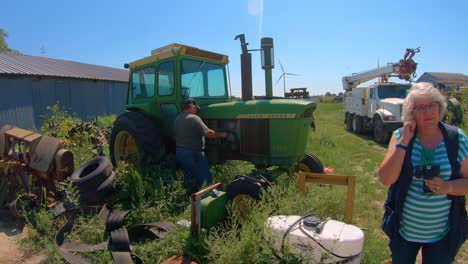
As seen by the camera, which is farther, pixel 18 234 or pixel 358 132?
pixel 358 132

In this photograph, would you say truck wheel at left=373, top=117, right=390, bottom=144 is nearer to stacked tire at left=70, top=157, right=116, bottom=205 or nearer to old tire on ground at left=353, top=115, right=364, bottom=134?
old tire on ground at left=353, top=115, right=364, bottom=134

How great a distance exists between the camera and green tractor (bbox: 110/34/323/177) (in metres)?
4.60

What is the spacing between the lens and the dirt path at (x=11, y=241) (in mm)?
3568

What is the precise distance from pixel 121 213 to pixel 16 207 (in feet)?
6.22

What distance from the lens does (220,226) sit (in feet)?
11.2

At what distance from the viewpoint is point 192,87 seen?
5.35m

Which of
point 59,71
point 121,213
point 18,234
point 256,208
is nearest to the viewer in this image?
point 256,208

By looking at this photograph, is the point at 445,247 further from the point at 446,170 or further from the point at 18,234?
the point at 18,234

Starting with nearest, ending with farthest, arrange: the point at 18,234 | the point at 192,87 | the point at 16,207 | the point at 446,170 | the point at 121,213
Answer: the point at 446,170
the point at 121,213
the point at 18,234
the point at 16,207
the point at 192,87

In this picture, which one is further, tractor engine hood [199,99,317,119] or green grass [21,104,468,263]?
tractor engine hood [199,99,317,119]

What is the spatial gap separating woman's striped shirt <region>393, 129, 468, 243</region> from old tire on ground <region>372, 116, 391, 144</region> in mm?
9555

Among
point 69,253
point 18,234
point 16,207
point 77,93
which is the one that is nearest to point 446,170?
point 69,253

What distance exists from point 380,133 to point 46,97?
13.7m

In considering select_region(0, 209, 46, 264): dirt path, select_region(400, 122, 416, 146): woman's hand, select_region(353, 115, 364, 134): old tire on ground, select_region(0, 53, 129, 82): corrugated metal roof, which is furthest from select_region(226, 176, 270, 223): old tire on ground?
select_region(0, 53, 129, 82): corrugated metal roof
